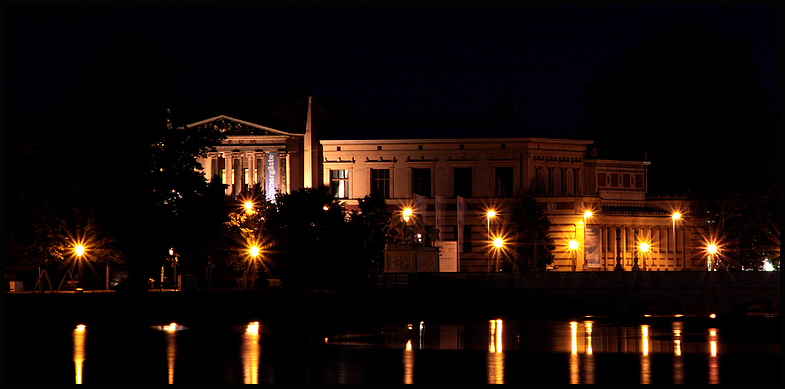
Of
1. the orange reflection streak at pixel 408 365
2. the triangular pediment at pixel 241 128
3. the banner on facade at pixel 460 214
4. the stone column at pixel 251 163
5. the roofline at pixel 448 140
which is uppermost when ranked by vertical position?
the triangular pediment at pixel 241 128

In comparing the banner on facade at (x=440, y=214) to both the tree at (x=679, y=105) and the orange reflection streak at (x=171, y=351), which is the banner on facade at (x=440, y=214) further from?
the orange reflection streak at (x=171, y=351)

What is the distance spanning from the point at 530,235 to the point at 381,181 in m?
13.5

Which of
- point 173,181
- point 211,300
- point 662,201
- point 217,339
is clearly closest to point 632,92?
point 662,201

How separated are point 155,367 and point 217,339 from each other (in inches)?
374

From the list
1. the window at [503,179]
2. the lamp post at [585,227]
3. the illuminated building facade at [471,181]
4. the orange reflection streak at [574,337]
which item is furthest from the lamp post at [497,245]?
the orange reflection streak at [574,337]

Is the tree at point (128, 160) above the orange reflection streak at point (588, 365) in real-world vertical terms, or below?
above

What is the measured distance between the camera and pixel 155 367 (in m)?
31.4

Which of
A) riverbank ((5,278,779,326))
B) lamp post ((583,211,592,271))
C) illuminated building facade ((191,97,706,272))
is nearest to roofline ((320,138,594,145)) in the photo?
illuminated building facade ((191,97,706,272))

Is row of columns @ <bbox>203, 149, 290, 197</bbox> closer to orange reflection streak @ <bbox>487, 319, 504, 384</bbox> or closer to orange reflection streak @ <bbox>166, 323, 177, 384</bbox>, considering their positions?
orange reflection streak @ <bbox>487, 319, 504, 384</bbox>

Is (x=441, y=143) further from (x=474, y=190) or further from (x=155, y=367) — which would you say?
(x=155, y=367)

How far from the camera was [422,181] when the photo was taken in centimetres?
9519

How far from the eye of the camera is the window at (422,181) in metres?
95.0

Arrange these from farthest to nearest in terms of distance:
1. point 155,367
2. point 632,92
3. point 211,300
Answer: point 632,92 → point 211,300 → point 155,367

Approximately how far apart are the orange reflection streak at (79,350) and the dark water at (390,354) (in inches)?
1.4
